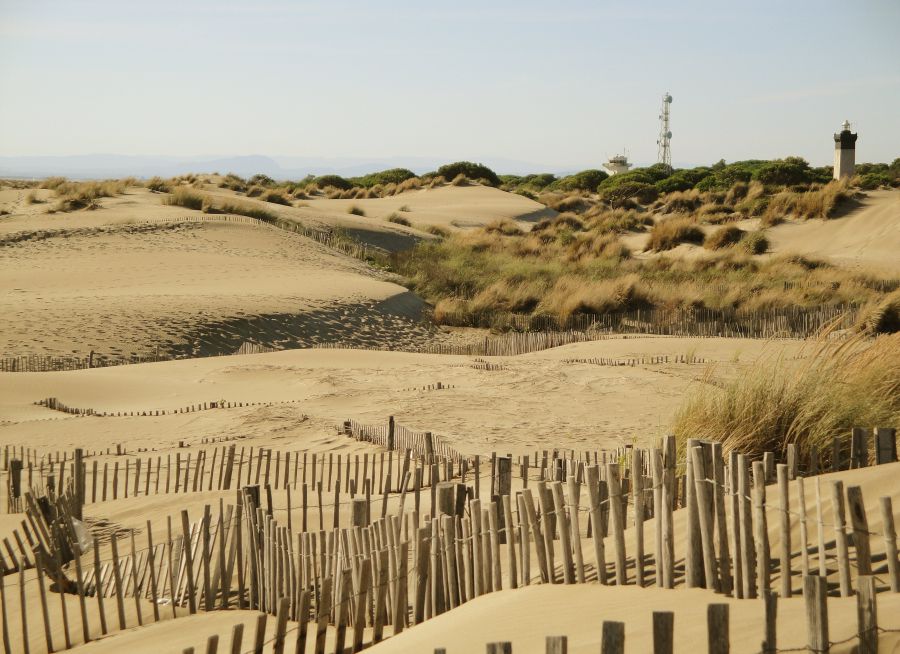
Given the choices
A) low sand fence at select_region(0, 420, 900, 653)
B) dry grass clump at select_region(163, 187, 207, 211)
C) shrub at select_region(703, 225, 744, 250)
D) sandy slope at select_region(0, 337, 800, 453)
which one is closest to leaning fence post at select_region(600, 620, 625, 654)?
low sand fence at select_region(0, 420, 900, 653)

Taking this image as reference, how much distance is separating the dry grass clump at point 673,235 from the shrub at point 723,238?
2.02 feet

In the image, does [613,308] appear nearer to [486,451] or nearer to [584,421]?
[584,421]

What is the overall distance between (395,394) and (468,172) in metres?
47.0

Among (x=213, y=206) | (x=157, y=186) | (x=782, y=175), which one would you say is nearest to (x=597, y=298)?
(x=213, y=206)

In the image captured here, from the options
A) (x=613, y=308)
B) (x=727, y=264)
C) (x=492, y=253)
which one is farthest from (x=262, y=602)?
(x=492, y=253)

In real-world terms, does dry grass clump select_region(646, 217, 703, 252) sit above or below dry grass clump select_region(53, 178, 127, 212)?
below

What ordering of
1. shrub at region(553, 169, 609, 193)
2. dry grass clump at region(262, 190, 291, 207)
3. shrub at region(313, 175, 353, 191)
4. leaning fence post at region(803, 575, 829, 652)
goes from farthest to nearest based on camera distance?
shrub at region(553, 169, 609, 193)
shrub at region(313, 175, 353, 191)
dry grass clump at region(262, 190, 291, 207)
leaning fence post at region(803, 575, 829, 652)

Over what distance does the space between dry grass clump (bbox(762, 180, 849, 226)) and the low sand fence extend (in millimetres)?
30432

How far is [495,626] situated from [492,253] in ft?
99.2

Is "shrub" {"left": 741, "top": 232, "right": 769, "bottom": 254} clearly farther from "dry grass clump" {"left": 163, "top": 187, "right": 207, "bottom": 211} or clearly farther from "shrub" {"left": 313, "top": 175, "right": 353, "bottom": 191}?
"shrub" {"left": 313, "top": 175, "right": 353, "bottom": 191}

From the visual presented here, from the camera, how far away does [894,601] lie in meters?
4.12

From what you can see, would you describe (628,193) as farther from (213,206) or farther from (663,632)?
(663,632)

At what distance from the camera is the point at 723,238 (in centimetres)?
3438

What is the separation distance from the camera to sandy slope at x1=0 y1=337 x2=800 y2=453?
13484 millimetres
